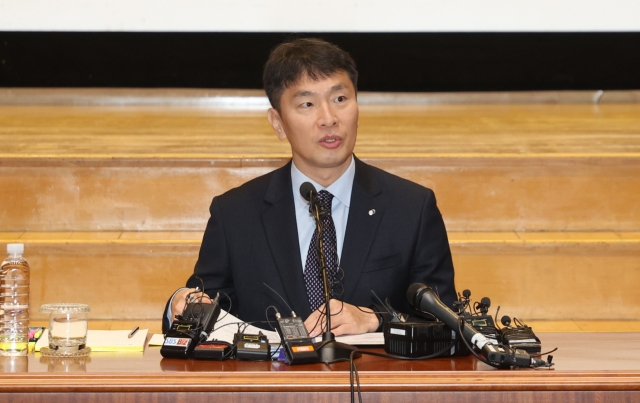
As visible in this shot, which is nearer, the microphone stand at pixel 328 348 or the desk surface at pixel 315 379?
the desk surface at pixel 315 379

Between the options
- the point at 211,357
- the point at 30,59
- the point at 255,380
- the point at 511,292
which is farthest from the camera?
the point at 30,59

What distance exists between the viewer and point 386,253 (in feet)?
7.59

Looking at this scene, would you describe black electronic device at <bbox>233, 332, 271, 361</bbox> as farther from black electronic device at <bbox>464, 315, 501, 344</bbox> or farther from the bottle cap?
the bottle cap

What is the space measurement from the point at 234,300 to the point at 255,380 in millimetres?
952

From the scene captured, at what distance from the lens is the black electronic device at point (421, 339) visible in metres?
1.67

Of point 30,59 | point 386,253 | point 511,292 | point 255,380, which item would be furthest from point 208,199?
point 255,380

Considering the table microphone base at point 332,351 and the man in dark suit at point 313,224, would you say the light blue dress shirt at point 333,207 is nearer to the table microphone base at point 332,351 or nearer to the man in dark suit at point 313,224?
the man in dark suit at point 313,224

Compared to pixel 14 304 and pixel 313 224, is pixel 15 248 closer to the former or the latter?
pixel 14 304

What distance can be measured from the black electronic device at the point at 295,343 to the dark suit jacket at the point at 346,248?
1.73 ft

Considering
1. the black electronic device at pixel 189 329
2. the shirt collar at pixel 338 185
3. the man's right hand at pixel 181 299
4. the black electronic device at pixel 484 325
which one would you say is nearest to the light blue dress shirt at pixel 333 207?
the shirt collar at pixel 338 185

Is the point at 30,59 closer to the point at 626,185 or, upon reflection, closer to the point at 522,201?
the point at 522,201

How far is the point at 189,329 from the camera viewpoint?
1748 millimetres

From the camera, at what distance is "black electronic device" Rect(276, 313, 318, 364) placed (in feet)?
5.24

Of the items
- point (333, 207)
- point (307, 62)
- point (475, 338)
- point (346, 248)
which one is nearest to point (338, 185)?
point (333, 207)
